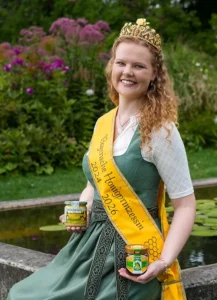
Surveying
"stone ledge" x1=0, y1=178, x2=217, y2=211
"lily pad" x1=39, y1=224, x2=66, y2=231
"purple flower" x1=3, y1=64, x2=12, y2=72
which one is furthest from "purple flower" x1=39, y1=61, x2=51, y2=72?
"lily pad" x1=39, y1=224, x2=66, y2=231

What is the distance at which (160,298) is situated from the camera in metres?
3.11

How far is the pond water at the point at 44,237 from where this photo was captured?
457cm

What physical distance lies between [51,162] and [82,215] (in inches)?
235

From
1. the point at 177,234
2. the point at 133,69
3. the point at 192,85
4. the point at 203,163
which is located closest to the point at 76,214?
the point at 177,234

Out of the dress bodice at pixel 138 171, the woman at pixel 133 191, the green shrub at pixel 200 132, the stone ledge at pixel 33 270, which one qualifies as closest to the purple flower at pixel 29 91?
the green shrub at pixel 200 132

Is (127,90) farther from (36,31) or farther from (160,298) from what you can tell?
(36,31)

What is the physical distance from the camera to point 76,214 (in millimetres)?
3297

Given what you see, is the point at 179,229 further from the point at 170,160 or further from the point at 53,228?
the point at 53,228

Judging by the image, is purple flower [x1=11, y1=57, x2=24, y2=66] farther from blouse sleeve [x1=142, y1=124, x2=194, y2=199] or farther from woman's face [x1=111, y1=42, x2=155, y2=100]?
blouse sleeve [x1=142, y1=124, x2=194, y2=199]

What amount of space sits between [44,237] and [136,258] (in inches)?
92.2

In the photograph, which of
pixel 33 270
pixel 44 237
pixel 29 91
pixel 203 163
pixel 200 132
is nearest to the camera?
pixel 33 270

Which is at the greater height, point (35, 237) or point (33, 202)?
point (35, 237)

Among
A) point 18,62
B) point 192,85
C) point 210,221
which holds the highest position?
point 210,221

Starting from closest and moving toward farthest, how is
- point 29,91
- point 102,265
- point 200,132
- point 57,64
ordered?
point 102,265, point 29,91, point 57,64, point 200,132
